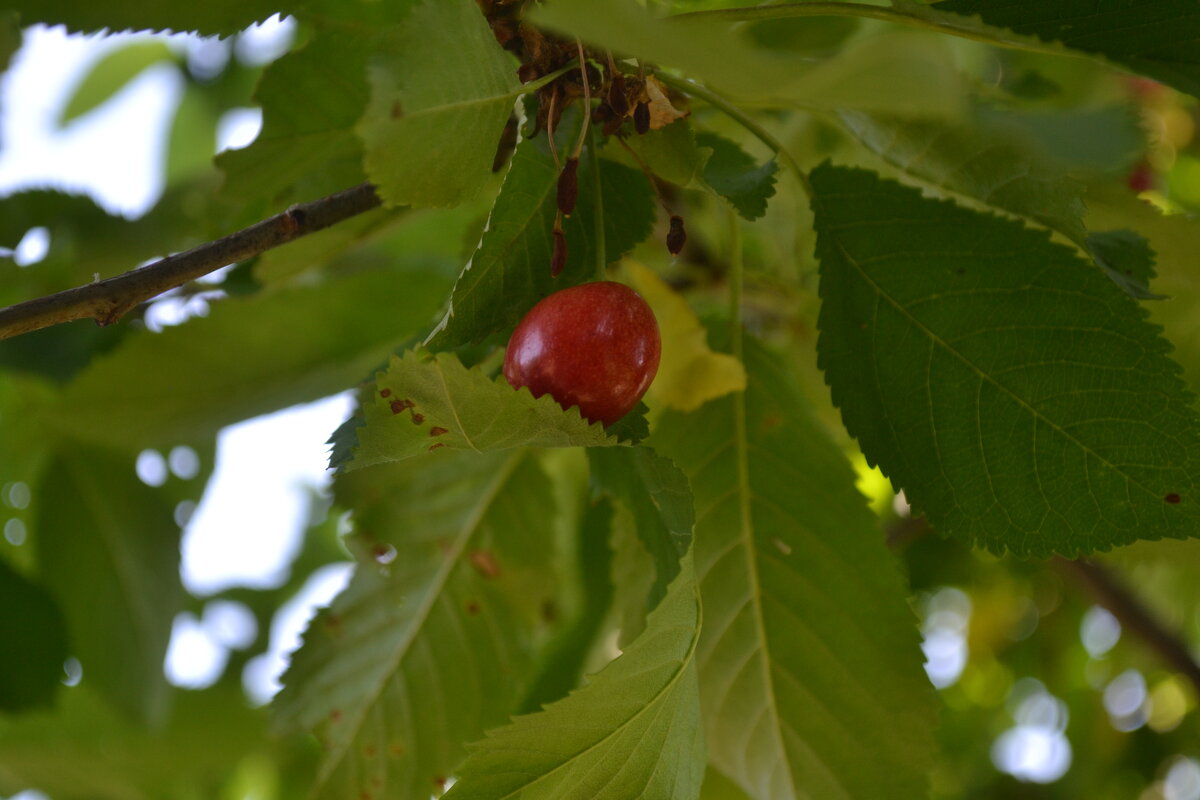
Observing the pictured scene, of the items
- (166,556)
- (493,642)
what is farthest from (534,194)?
(166,556)

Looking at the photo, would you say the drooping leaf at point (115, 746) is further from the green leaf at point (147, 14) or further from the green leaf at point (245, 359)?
the green leaf at point (147, 14)

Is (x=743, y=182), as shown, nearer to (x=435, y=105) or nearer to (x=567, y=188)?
(x=567, y=188)

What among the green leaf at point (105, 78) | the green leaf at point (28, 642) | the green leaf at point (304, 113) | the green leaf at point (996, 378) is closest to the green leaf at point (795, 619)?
the green leaf at point (996, 378)

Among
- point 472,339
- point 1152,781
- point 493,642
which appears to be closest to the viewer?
point 472,339

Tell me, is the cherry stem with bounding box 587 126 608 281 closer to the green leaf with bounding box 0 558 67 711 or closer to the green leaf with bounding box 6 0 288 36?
the green leaf with bounding box 6 0 288 36

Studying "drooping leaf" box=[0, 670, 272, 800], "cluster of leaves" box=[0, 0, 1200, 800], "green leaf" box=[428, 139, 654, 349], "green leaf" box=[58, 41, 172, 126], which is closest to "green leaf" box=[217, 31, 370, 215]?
"cluster of leaves" box=[0, 0, 1200, 800]

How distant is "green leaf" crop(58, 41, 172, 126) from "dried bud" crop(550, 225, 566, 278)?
1.95 metres

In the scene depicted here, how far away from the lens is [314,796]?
0.98 metres

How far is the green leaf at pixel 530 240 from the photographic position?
675mm

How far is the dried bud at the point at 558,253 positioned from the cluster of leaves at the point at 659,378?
0.07ft

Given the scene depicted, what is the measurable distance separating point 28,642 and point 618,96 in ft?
3.66

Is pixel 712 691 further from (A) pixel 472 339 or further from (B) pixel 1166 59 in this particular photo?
(B) pixel 1166 59

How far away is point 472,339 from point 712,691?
0.42m

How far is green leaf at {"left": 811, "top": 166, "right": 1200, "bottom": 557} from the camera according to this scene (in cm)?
68
